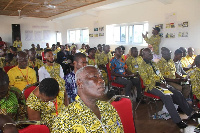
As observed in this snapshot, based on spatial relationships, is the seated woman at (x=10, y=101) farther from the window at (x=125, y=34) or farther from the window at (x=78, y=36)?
the window at (x=78, y=36)

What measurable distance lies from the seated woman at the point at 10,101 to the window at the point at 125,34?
7565 millimetres

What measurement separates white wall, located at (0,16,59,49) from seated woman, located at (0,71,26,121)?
13.4m

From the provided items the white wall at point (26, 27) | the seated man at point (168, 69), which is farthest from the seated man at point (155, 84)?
the white wall at point (26, 27)

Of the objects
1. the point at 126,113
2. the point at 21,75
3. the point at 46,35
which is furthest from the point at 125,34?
the point at 46,35

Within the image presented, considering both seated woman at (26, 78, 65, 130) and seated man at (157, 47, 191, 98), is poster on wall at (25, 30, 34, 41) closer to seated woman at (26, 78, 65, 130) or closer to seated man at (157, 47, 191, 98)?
seated man at (157, 47, 191, 98)

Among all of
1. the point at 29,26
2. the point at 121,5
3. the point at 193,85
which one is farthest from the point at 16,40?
the point at 193,85

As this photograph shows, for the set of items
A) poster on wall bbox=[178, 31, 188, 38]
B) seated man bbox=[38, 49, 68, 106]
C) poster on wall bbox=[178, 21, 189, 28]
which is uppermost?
poster on wall bbox=[178, 21, 189, 28]

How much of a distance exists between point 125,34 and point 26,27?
8.67 metres

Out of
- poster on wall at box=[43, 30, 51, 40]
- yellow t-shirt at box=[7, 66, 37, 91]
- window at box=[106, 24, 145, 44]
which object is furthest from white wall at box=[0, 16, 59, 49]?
yellow t-shirt at box=[7, 66, 37, 91]

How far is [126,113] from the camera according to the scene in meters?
1.96

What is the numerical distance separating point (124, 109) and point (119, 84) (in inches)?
111

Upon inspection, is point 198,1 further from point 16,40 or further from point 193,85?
point 16,40

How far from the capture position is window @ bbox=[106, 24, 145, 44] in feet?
29.5

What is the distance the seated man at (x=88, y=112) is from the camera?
3.84ft
